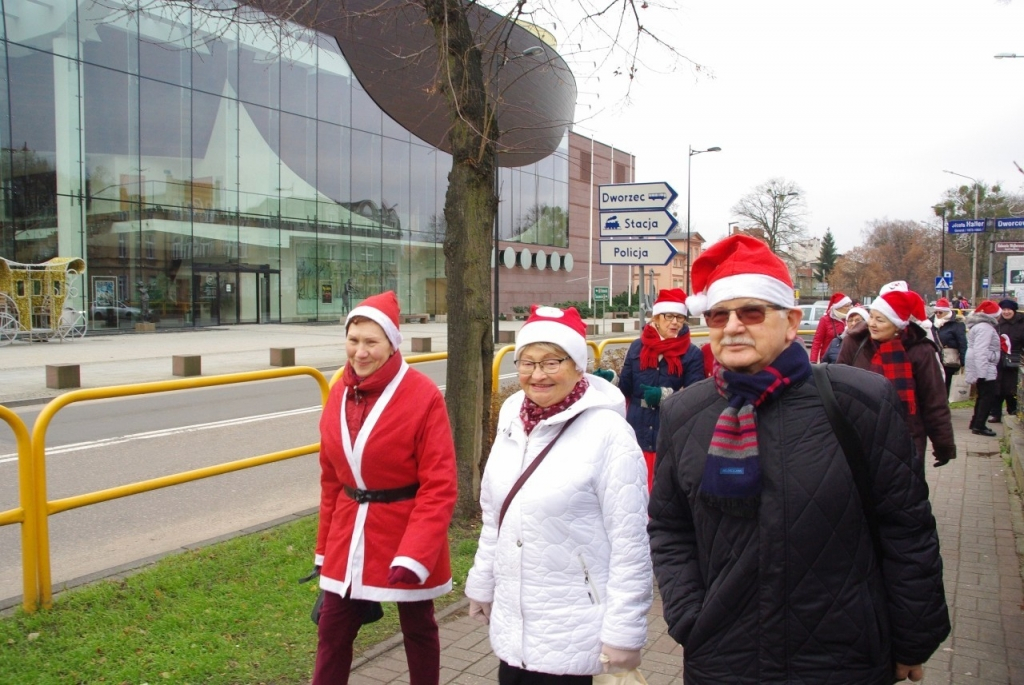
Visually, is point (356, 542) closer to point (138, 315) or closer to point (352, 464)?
point (352, 464)

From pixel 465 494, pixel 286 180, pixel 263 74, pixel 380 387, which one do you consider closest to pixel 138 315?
pixel 286 180

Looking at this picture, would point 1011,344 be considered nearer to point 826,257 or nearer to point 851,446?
point 851,446

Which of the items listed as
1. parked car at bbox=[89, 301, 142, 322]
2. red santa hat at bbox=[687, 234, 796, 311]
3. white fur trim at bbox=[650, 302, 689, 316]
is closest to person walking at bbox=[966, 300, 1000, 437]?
white fur trim at bbox=[650, 302, 689, 316]

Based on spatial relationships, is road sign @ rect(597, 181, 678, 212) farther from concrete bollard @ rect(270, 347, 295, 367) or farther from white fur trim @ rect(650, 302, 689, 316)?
concrete bollard @ rect(270, 347, 295, 367)

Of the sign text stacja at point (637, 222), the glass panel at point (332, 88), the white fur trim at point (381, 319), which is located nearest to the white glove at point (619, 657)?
the white fur trim at point (381, 319)

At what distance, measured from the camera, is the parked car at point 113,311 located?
97.7ft

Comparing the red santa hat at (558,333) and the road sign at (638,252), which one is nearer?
the red santa hat at (558,333)

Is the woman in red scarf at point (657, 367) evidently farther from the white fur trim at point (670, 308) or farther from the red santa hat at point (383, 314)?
the red santa hat at point (383, 314)

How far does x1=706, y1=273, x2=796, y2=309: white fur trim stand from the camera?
2121 millimetres

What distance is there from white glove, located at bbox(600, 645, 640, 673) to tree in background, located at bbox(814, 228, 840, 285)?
120 metres

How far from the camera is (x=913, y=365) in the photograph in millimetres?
4961

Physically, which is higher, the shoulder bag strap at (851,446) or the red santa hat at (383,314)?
the red santa hat at (383,314)

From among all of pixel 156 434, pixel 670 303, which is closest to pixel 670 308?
pixel 670 303

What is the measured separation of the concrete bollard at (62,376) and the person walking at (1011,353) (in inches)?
603
